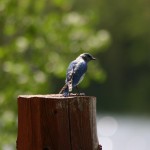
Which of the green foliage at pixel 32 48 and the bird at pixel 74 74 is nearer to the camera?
the bird at pixel 74 74

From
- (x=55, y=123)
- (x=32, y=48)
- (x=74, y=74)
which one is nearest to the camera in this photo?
(x=55, y=123)

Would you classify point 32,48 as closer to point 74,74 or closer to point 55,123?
point 74,74

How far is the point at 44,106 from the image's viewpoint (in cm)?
362

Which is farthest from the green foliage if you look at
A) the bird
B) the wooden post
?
the wooden post

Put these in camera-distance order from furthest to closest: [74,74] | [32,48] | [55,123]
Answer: [32,48] < [74,74] < [55,123]

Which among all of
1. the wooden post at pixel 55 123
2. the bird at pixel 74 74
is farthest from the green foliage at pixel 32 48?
the wooden post at pixel 55 123

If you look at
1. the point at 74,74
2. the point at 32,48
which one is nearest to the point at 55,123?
the point at 74,74

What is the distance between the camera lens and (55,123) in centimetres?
360

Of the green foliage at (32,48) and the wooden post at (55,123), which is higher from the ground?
the green foliage at (32,48)

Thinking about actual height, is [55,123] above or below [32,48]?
below

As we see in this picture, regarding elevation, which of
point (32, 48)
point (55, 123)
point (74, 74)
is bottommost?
point (55, 123)

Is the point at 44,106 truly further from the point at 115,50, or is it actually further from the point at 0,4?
the point at 115,50

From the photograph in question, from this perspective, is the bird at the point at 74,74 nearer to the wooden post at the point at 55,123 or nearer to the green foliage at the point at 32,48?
the wooden post at the point at 55,123

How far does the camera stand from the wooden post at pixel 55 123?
3592 millimetres
